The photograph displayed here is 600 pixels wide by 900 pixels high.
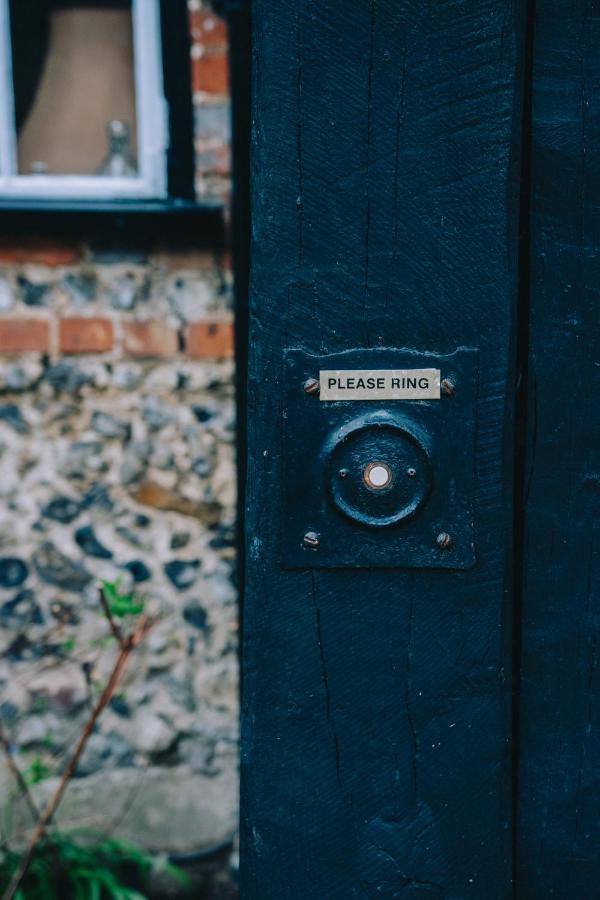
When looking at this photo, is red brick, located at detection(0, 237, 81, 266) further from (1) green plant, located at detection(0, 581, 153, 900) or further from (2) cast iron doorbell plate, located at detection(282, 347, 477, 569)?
(2) cast iron doorbell plate, located at detection(282, 347, 477, 569)

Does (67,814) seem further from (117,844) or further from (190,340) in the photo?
(190,340)

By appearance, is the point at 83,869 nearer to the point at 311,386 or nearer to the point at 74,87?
the point at 311,386

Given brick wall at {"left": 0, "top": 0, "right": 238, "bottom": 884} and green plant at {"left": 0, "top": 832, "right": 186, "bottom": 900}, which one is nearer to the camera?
green plant at {"left": 0, "top": 832, "right": 186, "bottom": 900}

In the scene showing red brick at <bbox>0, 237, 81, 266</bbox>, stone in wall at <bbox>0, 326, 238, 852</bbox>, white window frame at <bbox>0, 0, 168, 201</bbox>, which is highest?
white window frame at <bbox>0, 0, 168, 201</bbox>

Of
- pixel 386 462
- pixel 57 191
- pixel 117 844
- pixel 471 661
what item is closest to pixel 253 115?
pixel 386 462

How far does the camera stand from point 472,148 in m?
0.74

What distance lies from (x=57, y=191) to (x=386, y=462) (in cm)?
168

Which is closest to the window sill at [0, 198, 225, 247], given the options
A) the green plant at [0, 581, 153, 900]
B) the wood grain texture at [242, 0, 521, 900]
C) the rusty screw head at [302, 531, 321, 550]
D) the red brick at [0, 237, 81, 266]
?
the red brick at [0, 237, 81, 266]

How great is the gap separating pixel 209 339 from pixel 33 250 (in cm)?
52

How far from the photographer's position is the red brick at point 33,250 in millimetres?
2008

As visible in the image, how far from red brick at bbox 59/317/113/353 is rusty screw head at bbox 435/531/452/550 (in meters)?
1.48

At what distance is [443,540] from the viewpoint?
0.76 m

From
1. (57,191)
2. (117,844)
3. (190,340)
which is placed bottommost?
(117,844)

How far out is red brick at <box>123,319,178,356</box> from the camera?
204cm
